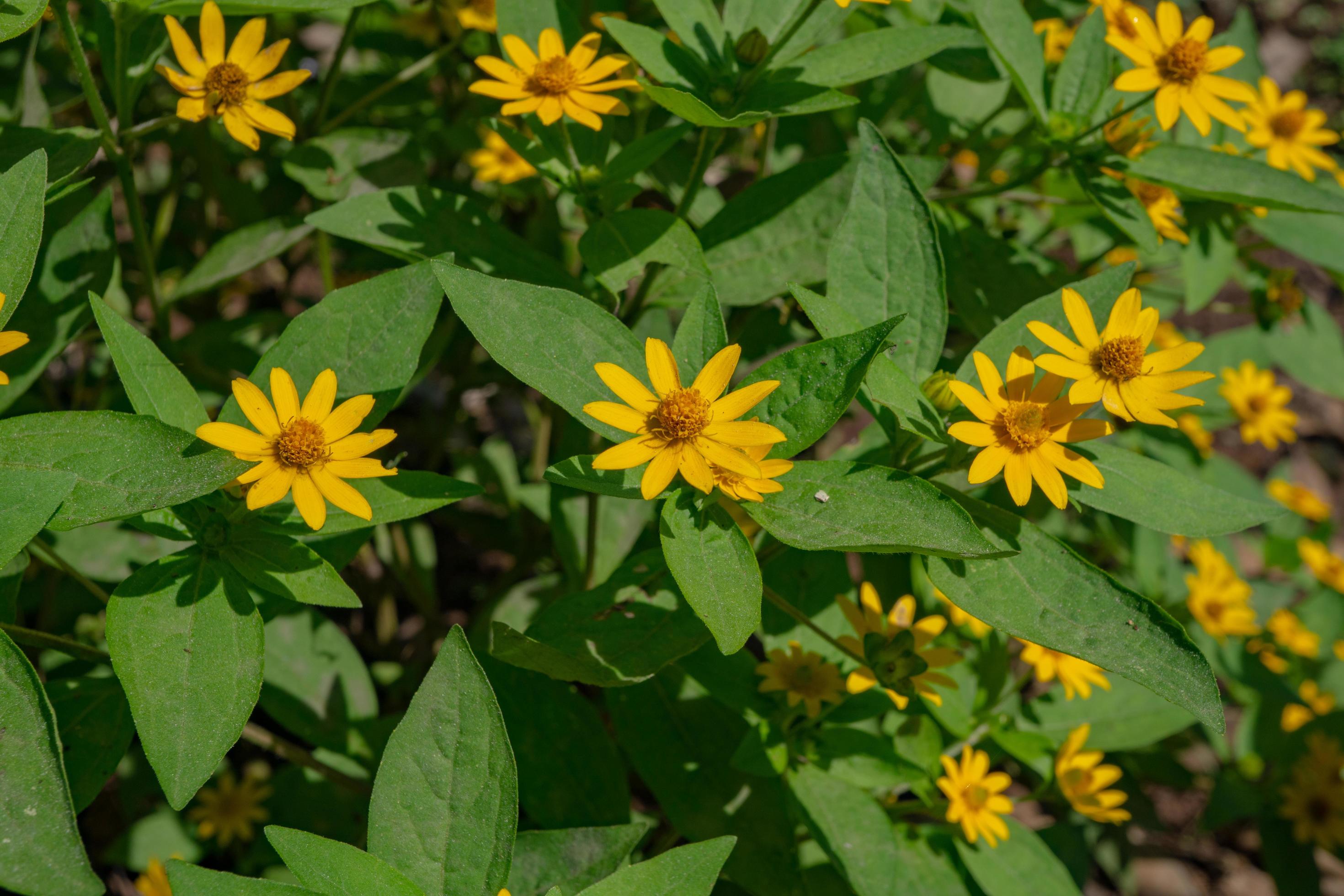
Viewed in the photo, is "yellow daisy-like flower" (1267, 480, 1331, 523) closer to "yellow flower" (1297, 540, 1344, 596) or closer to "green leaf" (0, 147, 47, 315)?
"yellow flower" (1297, 540, 1344, 596)

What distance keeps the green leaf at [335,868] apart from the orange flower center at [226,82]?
1.38 meters

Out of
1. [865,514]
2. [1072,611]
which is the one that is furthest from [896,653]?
[865,514]

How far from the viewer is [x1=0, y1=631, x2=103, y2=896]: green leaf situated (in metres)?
1.29

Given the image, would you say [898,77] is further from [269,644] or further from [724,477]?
[269,644]

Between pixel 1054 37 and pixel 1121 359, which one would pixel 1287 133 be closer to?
pixel 1054 37

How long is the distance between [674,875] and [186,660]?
78 centimetres

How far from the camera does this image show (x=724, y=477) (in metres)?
1.46

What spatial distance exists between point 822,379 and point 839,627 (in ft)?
3.00

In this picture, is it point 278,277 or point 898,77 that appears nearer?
point 898,77

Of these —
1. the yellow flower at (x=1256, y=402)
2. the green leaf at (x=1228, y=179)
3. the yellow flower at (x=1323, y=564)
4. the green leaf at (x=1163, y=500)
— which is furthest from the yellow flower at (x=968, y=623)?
the yellow flower at (x=1323, y=564)

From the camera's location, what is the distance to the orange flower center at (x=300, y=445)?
145cm

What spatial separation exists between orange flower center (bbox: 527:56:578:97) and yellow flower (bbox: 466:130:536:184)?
744 millimetres

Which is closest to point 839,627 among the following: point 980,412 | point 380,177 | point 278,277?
point 980,412

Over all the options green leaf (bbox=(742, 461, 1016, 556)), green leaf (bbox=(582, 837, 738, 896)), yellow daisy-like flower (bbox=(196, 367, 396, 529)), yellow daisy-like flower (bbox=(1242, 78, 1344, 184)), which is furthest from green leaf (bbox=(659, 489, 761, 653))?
yellow daisy-like flower (bbox=(1242, 78, 1344, 184))
